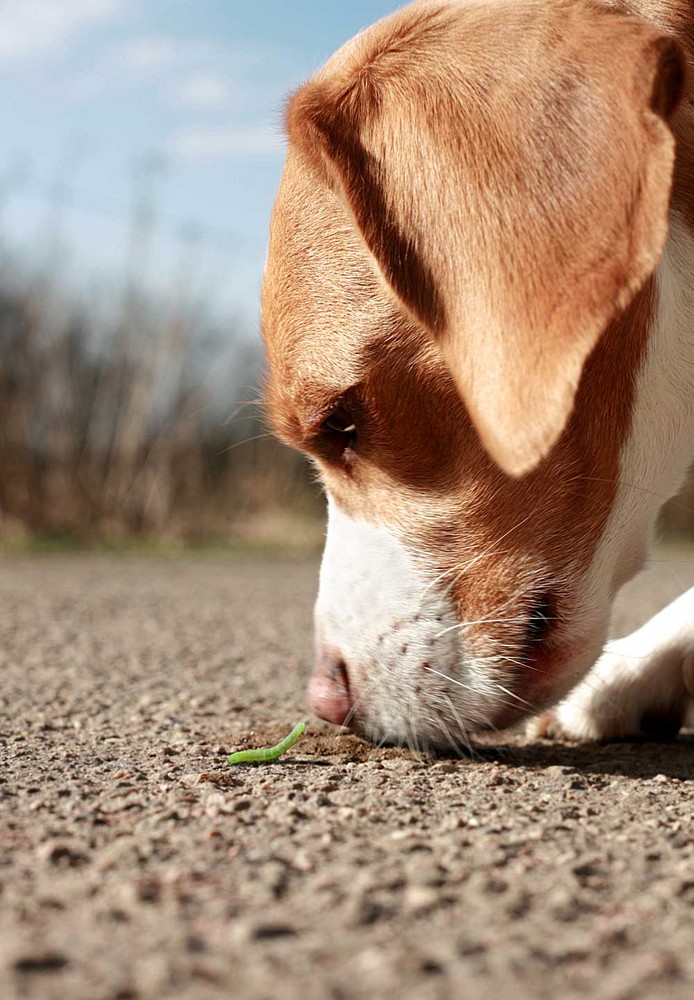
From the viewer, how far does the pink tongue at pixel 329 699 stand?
2.09 meters

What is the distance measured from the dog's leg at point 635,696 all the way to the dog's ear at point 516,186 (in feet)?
3.07

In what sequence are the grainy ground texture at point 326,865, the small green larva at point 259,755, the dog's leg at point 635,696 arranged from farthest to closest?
the dog's leg at point 635,696 → the small green larva at point 259,755 → the grainy ground texture at point 326,865

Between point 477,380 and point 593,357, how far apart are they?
1.05ft

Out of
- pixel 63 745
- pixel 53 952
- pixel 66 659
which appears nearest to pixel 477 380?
pixel 53 952

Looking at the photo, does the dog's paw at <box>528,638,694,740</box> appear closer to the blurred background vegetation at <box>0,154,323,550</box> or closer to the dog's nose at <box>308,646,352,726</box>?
the dog's nose at <box>308,646,352,726</box>

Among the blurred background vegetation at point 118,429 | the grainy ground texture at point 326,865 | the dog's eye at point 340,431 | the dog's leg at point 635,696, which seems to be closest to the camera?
the grainy ground texture at point 326,865

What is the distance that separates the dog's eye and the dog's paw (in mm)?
713

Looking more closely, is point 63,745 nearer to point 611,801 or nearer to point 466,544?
point 466,544

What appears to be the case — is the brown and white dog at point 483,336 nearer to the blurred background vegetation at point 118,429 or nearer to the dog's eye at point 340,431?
the dog's eye at point 340,431

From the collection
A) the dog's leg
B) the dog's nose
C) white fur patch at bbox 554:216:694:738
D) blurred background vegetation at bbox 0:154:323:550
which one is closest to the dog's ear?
white fur patch at bbox 554:216:694:738

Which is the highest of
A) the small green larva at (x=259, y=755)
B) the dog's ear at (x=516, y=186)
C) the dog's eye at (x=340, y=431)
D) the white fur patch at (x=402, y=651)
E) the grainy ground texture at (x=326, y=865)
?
the dog's ear at (x=516, y=186)

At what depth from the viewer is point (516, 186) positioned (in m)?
1.65

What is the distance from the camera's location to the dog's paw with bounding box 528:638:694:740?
237 cm

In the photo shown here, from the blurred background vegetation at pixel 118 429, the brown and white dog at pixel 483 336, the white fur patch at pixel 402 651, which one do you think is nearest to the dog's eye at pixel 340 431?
the brown and white dog at pixel 483 336
